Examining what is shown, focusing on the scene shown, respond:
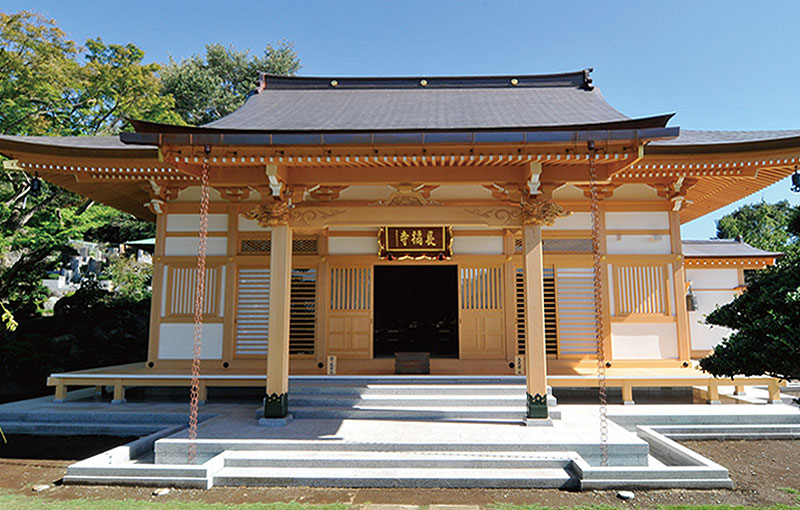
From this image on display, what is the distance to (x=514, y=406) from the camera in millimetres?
6848

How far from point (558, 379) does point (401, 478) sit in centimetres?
369

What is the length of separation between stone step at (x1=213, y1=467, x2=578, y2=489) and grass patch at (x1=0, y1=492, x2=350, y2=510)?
1.50 ft

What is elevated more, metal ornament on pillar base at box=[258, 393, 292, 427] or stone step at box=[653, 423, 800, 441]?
metal ornament on pillar base at box=[258, 393, 292, 427]

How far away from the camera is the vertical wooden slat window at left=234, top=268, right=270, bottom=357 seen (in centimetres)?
846

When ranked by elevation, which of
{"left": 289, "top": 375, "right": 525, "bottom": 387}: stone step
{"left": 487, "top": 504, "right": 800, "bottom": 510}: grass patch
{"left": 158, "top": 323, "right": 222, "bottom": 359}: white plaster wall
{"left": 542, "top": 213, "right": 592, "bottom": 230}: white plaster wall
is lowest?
{"left": 487, "top": 504, "right": 800, "bottom": 510}: grass patch

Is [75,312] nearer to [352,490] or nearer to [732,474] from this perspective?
[352,490]

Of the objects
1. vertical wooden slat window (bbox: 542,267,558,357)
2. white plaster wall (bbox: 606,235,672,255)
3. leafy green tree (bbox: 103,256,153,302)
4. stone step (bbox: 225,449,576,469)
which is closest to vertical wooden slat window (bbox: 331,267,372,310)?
vertical wooden slat window (bbox: 542,267,558,357)

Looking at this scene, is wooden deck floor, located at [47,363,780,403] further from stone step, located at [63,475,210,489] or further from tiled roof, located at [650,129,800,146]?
tiled roof, located at [650,129,800,146]

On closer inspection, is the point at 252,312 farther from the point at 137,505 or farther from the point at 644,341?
the point at 644,341

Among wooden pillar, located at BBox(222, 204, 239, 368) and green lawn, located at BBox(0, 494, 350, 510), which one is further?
wooden pillar, located at BBox(222, 204, 239, 368)

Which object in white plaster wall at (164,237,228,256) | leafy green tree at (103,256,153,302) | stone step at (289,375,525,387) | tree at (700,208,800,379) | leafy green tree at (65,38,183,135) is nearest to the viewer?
tree at (700,208,800,379)

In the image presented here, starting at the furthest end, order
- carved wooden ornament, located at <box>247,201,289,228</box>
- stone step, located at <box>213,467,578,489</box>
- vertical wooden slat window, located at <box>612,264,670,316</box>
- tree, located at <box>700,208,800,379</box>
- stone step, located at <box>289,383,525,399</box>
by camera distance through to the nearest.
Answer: vertical wooden slat window, located at <box>612,264,670,316</box>
stone step, located at <box>289,383,525,399</box>
carved wooden ornament, located at <box>247,201,289,228</box>
stone step, located at <box>213,467,578,489</box>
tree, located at <box>700,208,800,379</box>

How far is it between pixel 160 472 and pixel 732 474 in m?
6.17

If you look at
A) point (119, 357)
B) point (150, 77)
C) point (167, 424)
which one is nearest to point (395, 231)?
point (167, 424)
